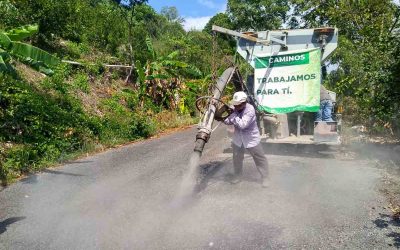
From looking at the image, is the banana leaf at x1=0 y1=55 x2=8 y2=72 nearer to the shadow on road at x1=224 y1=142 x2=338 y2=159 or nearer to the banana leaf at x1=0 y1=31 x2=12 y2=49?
the banana leaf at x1=0 y1=31 x2=12 y2=49

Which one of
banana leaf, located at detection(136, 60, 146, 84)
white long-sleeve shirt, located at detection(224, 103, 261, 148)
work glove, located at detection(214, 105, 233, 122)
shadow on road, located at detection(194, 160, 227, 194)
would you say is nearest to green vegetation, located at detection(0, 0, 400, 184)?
banana leaf, located at detection(136, 60, 146, 84)

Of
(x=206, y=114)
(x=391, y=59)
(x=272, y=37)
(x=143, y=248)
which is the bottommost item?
(x=143, y=248)

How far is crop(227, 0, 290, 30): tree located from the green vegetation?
1206 cm

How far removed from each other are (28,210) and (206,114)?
3.08 metres

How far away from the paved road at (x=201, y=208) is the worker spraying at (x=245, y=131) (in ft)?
1.44

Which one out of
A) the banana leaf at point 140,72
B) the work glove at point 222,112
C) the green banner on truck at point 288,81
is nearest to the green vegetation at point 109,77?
the banana leaf at point 140,72

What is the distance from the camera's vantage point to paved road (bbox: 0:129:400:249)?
505cm

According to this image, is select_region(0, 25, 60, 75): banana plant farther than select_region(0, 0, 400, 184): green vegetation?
No

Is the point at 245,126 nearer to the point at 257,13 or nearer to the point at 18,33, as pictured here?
the point at 18,33

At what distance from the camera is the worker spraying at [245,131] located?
6844mm

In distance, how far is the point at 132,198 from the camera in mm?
6641

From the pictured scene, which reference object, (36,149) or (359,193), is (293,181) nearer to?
(359,193)

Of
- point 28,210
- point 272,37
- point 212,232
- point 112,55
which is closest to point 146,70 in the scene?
point 112,55

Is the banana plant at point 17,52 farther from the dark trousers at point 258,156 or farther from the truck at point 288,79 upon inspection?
the dark trousers at point 258,156
